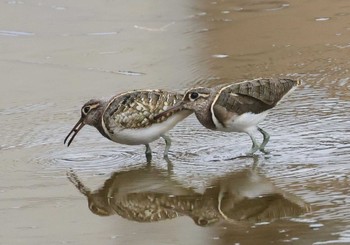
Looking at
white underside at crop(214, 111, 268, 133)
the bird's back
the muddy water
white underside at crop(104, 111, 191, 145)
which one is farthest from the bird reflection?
the bird's back

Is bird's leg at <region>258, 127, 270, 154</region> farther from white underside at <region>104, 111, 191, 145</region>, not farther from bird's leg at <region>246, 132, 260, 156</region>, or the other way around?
white underside at <region>104, 111, 191, 145</region>

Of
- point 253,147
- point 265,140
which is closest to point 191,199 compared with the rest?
point 253,147

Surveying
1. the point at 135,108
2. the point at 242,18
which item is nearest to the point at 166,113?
the point at 135,108

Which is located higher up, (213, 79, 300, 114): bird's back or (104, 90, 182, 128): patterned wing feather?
(213, 79, 300, 114): bird's back

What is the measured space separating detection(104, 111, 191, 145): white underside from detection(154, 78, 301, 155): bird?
0.06 metres

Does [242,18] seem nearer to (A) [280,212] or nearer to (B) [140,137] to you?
(B) [140,137]

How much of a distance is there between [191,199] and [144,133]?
1.10 m

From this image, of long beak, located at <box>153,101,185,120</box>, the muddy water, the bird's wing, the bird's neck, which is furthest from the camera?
the bird's neck

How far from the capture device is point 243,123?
8133 mm

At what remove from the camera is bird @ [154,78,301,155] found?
8070mm

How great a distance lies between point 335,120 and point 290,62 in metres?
2.26

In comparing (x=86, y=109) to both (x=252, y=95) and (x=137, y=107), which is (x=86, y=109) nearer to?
(x=137, y=107)

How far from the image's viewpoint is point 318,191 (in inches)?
282

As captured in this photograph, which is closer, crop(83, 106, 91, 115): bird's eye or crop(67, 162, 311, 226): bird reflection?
crop(67, 162, 311, 226): bird reflection
